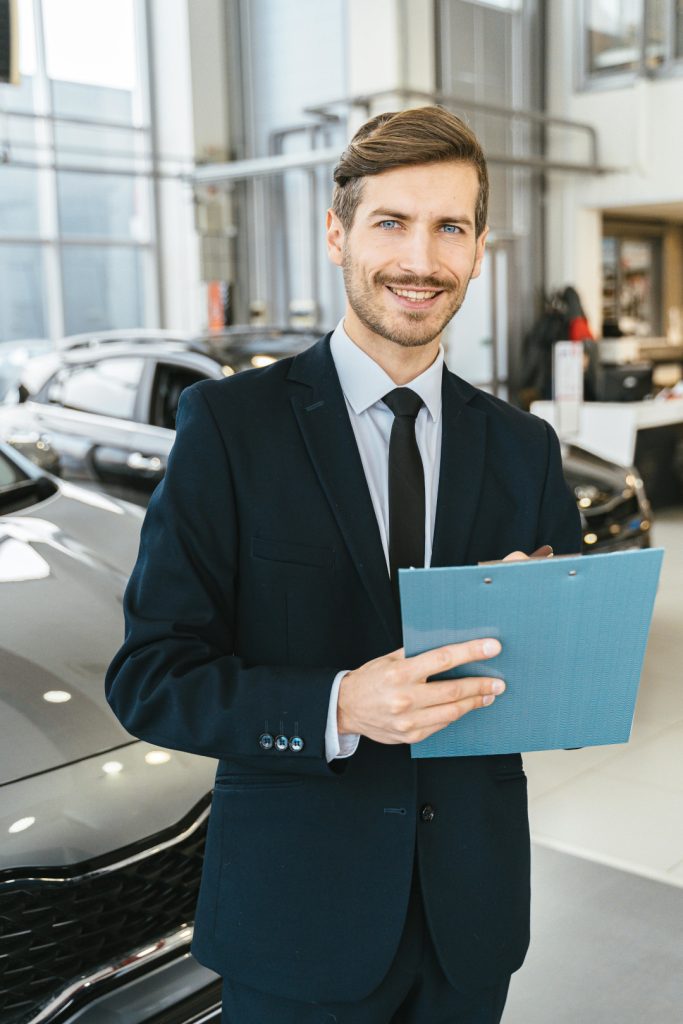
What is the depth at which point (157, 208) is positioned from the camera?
13.2m

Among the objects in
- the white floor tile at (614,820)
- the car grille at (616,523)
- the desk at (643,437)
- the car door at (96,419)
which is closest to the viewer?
the white floor tile at (614,820)

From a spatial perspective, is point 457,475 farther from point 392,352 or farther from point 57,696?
point 57,696

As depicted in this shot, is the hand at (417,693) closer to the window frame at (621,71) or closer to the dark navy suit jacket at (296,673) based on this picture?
the dark navy suit jacket at (296,673)

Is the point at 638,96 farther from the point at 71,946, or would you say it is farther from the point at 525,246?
the point at 71,946

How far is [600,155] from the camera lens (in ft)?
42.2

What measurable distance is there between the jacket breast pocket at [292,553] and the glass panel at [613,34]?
12.5 m

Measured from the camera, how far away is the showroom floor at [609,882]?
2492 millimetres

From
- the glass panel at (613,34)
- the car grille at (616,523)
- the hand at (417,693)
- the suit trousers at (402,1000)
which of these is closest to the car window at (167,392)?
the car grille at (616,523)

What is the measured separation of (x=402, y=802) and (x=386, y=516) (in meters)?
0.35

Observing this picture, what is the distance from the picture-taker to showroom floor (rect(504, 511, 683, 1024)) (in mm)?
2492

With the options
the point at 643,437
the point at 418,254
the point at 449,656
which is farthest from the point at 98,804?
the point at 643,437

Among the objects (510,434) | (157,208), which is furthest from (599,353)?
(510,434)

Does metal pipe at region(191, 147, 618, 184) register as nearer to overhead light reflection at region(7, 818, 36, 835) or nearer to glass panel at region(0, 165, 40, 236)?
glass panel at region(0, 165, 40, 236)

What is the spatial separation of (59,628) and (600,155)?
1213cm
